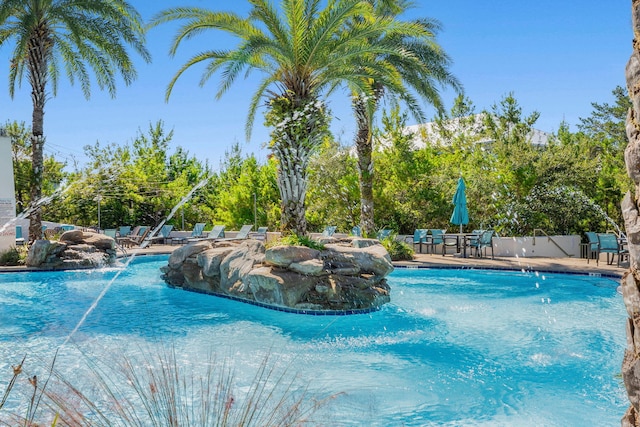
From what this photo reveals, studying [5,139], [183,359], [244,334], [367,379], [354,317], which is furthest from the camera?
[5,139]

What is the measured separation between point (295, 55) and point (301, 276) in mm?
4963

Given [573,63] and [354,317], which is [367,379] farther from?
[573,63]

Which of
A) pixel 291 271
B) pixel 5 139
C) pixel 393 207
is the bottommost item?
pixel 291 271

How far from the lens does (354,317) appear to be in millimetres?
9203

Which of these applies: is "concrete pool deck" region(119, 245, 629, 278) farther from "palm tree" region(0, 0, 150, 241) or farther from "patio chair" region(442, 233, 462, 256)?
"palm tree" region(0, 0, 150, 241)

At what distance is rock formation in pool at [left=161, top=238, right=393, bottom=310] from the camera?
31.1 feet

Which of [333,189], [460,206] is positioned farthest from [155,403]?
[333,189]

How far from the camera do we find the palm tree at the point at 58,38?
15188 mm

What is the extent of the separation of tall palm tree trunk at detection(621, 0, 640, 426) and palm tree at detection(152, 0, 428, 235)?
34.6 ft

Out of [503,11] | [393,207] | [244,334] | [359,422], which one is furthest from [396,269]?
[359,422]

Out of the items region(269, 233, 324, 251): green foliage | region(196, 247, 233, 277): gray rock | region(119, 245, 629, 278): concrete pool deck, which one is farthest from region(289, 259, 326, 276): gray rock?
region(119, 245, 629, 278): concrete pool deck

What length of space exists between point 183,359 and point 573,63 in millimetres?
18904

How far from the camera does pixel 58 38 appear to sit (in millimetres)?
16547

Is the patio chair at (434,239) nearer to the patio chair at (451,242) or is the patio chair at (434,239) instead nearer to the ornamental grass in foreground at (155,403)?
the patio chair at (451,242)
